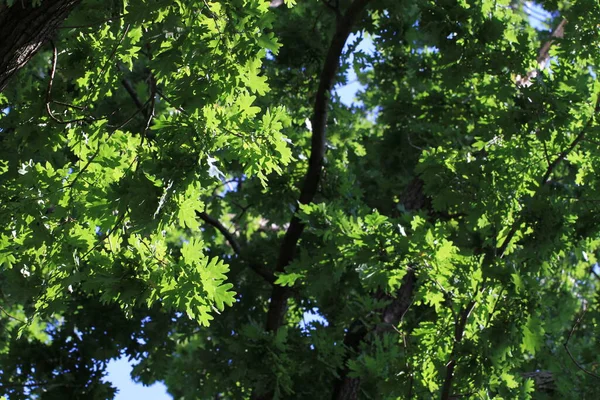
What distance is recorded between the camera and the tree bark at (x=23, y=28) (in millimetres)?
3299

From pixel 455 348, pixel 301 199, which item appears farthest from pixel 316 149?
pixel 455 348

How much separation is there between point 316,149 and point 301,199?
528mm

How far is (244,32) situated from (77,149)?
1414 millimetres

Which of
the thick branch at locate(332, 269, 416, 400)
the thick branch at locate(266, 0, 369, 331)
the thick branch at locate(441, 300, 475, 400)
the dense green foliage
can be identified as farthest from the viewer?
the thick branch at locate(332, 269, 416, 400)

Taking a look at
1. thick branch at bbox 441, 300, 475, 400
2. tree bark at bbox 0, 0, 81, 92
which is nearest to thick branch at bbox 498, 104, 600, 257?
thick branch at bbox 441, 300, 475, 400

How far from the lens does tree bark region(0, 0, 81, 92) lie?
330 cm

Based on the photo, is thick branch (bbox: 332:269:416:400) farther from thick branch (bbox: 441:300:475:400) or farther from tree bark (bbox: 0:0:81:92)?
tree bark (bbox: 0:0:81:92)

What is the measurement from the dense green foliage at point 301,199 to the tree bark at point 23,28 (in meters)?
0.37

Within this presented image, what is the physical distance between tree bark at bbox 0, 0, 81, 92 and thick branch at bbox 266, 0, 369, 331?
3189 mm

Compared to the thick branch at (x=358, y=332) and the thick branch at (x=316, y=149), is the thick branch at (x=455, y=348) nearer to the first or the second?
the thick branch at (x=358, y=332)

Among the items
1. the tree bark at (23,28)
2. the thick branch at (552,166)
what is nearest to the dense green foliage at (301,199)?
the thick branch at (552,166)

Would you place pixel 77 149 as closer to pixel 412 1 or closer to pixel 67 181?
pixel 67 181

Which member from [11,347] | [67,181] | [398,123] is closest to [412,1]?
[398,123]

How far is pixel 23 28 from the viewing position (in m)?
3.34
